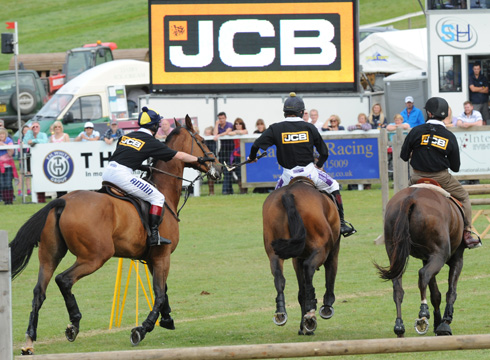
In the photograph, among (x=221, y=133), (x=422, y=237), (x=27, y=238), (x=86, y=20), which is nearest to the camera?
(x=27, y=238)

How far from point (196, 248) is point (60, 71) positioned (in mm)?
27694

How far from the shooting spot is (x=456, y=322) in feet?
37.3

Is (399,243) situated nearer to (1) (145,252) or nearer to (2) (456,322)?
(2) (456,322)

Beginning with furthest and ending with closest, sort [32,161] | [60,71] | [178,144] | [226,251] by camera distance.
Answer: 1. [60,71]
2. [32,161]
3. [226,251]
4. [178,144]

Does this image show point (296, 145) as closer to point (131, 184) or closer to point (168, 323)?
point (131, 184)

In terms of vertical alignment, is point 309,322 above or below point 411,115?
below

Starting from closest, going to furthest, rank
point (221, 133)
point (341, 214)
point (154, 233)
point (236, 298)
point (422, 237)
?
point (422, 237), point (154, 233), point (341, 214), point (236, 298), point (221, 133)

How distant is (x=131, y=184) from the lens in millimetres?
11148

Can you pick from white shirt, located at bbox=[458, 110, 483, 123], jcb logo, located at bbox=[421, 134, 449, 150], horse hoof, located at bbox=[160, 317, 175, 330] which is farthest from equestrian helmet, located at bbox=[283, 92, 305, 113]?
white shirt, located at bbox=[458, 110, 483, 123]

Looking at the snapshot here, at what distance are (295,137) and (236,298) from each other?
3.24 m

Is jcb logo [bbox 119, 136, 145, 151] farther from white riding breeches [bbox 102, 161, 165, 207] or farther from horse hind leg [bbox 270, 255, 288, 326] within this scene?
horse hind leg [bbox 270, 255, 288, 326]

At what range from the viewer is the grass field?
1093 cm

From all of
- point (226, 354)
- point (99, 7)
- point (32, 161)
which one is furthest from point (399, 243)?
point (99, 7)

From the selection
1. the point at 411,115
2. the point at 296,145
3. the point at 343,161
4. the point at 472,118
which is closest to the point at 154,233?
the point at 296,145
